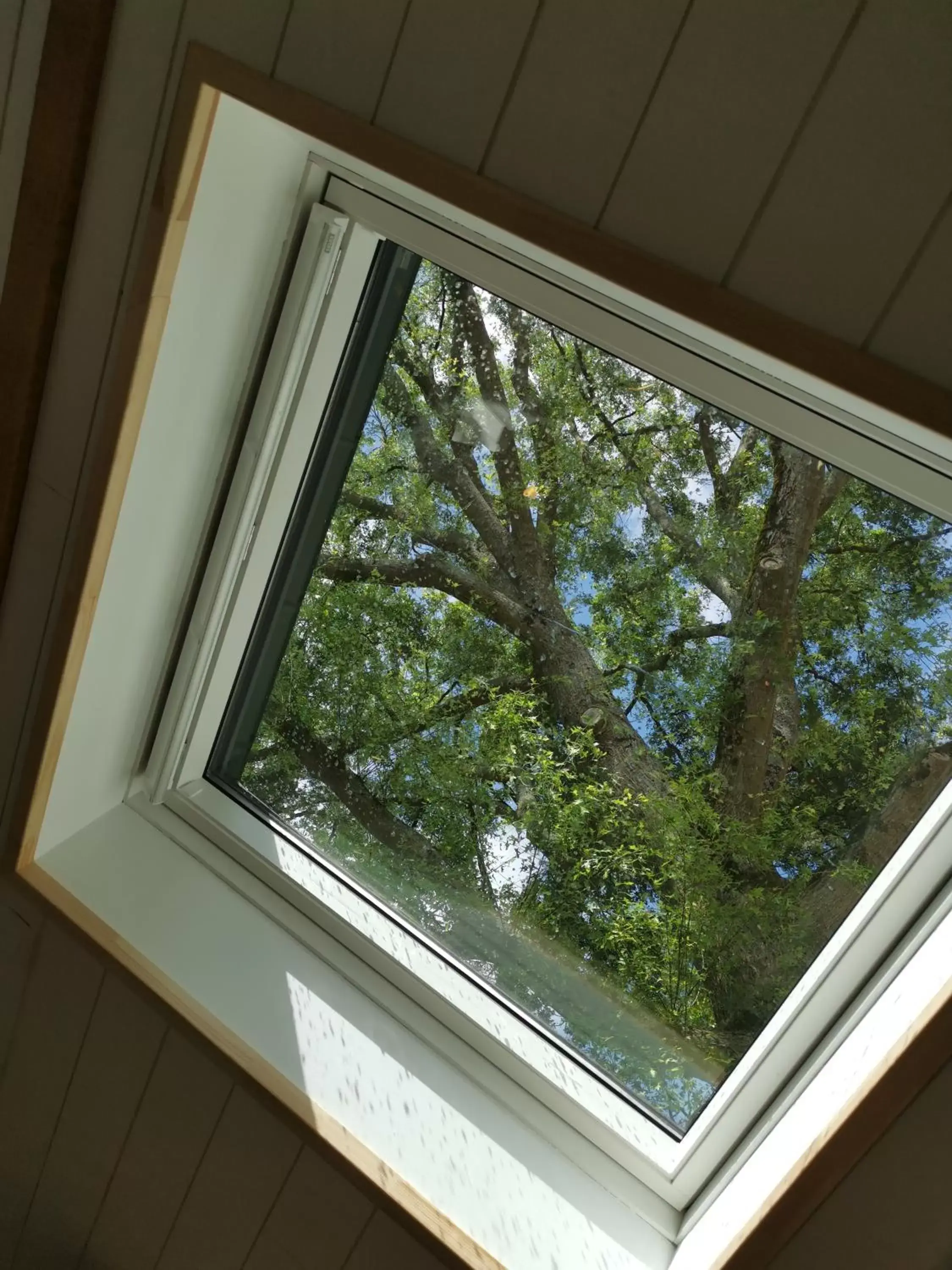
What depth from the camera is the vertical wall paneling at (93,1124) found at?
1164 millimetres

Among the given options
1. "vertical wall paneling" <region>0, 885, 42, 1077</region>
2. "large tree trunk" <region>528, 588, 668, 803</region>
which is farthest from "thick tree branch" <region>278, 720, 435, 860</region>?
"vertical wall paneling" <region>0, 885, 42, 1077</region>

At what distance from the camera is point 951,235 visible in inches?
24.1

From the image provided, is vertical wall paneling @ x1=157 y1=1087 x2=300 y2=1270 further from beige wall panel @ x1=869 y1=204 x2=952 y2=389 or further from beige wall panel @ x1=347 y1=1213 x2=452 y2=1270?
beige wall panel @ x1=869 y1=204 x2=952 y2=389

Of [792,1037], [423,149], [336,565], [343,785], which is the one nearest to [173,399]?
[336,565]

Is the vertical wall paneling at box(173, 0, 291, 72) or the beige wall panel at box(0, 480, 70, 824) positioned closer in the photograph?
the vertical wall paneling at box(173, 0, 291, 72)

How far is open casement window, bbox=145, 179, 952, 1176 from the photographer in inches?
35.9

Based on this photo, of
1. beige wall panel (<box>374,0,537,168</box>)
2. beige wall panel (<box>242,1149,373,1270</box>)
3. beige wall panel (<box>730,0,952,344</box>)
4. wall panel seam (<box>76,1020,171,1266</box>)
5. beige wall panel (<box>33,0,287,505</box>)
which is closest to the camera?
beige wall panel (<box>730,0,952,344</box>)

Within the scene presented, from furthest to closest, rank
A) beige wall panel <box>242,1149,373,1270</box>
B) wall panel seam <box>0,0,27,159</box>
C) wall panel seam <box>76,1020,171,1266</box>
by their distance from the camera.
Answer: wall panel seam <box>76,1020,171,1266</box>, beige wall panel <box>242,1149,373,1270</box>, wall panel seam <box>0,0,27,159</box>

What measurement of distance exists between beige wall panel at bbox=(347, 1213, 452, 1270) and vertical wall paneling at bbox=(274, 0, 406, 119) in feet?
3.77

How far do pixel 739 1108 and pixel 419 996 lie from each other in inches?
16.8

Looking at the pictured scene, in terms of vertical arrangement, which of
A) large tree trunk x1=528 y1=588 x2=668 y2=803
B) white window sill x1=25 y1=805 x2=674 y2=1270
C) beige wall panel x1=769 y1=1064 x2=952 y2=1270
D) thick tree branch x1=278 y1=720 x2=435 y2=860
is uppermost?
large tree trunk x1=528 y1=588 x2=668 y2=803

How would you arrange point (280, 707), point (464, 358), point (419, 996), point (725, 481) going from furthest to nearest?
point (280, 707)
point (419, 996)
point (464, 358)
point (725, 481)

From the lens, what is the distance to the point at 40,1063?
1271 mm

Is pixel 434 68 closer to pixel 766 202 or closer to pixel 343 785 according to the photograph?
pixel 766 202
